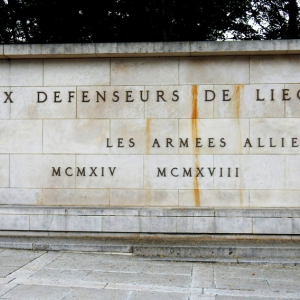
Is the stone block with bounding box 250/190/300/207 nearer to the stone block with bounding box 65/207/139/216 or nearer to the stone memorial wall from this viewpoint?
the stone memorial wall

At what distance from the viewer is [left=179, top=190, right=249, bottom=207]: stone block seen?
33.9 ft

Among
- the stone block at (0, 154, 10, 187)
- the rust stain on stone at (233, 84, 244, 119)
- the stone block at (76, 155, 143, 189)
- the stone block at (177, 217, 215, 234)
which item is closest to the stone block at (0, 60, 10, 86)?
the stone block at (0, 154, 10, 187)

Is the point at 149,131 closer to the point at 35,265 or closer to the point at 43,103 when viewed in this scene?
the point at 43,103

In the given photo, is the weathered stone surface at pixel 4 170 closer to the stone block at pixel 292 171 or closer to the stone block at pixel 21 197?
the stone block at pixel 21 197

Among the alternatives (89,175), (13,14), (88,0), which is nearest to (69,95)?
(89,175)

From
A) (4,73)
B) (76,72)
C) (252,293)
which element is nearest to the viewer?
(252,293)

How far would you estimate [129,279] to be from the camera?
7.86 metres

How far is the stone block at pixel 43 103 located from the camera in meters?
10.7

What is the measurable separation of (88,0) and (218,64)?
12447 mm

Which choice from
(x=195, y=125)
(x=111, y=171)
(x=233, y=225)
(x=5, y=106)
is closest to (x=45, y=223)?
(x=111, y=171)

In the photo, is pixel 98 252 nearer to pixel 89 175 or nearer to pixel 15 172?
pixel 89 175

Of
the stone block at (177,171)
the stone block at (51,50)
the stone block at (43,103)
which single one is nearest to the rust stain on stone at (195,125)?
the stone block at (177,171)

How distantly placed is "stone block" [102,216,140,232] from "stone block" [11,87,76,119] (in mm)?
2307

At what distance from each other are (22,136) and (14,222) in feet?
5.93
